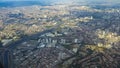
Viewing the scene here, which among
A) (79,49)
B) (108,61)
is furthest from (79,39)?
(108,61)

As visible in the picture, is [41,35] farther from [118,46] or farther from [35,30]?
[118,46]

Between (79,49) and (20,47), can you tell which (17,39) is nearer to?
(20,47)

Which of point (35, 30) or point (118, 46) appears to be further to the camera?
point (35, 30)

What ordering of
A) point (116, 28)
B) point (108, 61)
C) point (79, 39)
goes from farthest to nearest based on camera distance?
1. point (116, 28)
2. point (79, 39)
3. point (108, 61)

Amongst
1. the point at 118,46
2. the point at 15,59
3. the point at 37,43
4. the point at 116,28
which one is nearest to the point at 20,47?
the point at 37,43

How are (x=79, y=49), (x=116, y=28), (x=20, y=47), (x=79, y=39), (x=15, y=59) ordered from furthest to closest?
(x=116, y=28) → (x=79, y=39) → (x=20, y=47) → (x=79, y=49) → (x=15, y=59)

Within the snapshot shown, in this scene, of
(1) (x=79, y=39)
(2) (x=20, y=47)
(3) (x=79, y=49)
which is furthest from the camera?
(1) (x=79, y=39)

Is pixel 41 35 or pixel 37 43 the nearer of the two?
pixel 37 43

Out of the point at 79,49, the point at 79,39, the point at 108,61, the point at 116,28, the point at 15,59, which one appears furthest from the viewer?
the point at 116,28
